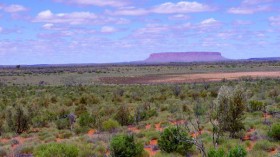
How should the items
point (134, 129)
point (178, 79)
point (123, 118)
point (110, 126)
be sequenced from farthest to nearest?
point (178, 79) → point (123, 118) → point (134, 129) → point (110, 126)

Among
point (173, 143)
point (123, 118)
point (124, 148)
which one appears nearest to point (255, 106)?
point (123, 118)

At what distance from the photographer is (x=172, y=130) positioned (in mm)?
14320

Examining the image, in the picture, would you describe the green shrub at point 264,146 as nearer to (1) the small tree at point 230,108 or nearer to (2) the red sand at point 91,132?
(1) the small tree at point 230,108

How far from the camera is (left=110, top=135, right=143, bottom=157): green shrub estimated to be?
43.0 feet

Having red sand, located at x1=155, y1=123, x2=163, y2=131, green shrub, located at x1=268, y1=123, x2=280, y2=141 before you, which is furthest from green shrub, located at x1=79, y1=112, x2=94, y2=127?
green shrub, located at x1=268, y1=123, x2=280, y2=141

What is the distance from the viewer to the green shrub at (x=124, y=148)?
43.0 feet

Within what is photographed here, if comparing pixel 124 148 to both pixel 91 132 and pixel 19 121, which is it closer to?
pixel 91 132

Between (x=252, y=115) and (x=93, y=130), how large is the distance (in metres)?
9.34

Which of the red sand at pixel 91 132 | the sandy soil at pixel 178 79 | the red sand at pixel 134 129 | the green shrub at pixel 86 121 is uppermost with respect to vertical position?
the green shrub at pixel 86 121

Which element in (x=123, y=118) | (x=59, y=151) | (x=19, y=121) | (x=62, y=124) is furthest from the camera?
(x=123, y=118)

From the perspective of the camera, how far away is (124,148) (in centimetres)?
1323

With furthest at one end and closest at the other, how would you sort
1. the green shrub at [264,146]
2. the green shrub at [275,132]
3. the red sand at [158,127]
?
1. the red sand at [158,127]
2. the green shrub at [275,132]
3. the green shrub at [264,146]

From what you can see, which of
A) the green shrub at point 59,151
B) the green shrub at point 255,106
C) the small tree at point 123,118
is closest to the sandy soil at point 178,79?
the green shrub at point 255,106

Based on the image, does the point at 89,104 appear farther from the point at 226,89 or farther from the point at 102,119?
the point at 226,89
